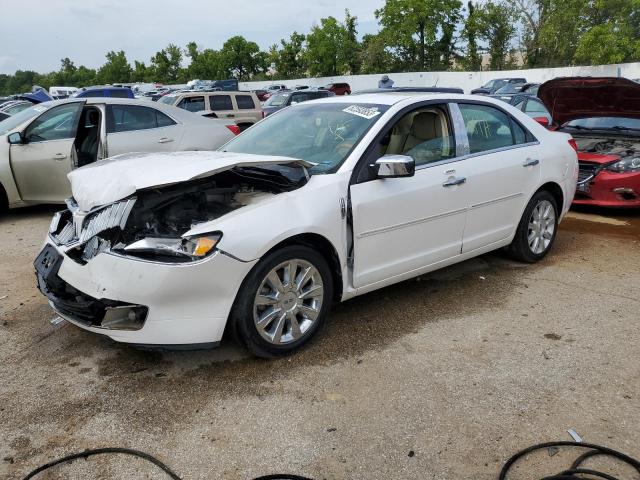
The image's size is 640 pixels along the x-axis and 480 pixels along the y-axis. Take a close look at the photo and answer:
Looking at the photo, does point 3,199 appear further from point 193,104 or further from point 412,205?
point 193,104

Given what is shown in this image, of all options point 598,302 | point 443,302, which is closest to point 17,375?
point 443,302

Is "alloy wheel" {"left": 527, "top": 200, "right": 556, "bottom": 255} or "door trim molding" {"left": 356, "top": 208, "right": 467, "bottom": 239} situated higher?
"door trim molding" {"left": 356, "top": 208, "right": 467, "bottom": 239}

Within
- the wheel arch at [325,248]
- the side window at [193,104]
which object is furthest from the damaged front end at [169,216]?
the side window at [193,104]

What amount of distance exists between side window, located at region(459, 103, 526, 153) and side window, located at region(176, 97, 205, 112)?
1089 centimetres

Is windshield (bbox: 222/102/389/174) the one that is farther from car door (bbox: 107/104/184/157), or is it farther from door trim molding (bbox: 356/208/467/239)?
car door (bbox: 107/104/184/157)

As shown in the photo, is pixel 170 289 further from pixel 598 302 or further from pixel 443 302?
pixel 598 302

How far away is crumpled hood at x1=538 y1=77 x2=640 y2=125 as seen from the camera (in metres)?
7.32

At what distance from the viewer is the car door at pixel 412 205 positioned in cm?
372

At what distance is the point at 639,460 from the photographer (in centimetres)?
254

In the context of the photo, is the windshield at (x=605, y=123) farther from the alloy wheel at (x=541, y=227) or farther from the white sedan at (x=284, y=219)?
the white sedan at (x=284, y=219)

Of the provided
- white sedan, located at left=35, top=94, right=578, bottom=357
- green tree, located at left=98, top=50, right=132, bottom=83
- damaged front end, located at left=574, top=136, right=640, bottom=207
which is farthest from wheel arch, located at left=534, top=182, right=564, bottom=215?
green tree, located at left=98, top=50, right=132, bottom=83

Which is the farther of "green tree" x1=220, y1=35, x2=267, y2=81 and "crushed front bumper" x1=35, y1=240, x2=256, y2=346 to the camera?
"green tree" x1=220, y1=35, x2=267, y2=81

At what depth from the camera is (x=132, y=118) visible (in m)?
7.39

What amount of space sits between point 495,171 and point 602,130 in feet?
14.9
